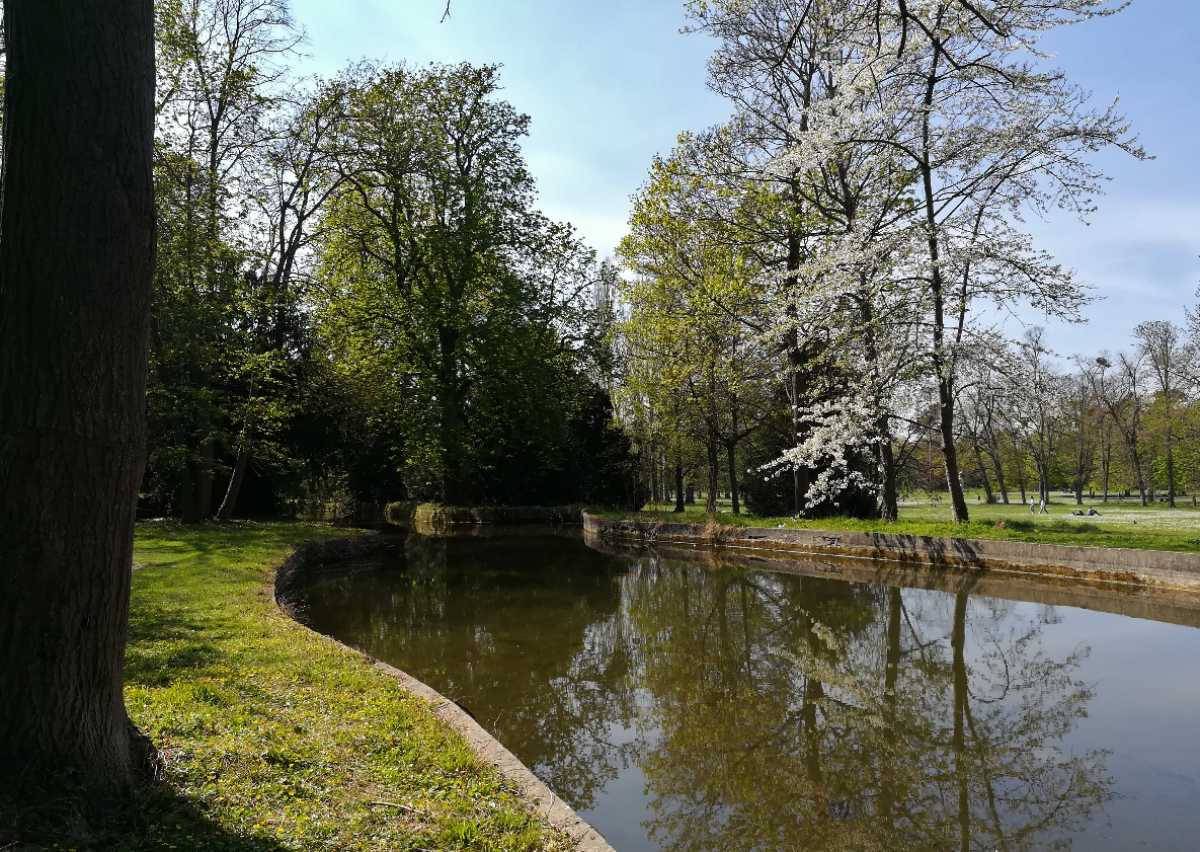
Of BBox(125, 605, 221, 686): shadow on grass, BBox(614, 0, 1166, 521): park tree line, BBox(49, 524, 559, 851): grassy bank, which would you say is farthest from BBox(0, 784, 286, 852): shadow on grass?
BBox(614, 0, 1166, 521): park tree line

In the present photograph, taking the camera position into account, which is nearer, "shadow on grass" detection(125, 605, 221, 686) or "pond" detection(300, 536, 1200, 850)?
"pond" detection(300, 536, 1200, 850)

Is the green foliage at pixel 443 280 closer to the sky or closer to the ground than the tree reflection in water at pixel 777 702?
closer to the sky

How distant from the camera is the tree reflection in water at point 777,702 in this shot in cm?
472

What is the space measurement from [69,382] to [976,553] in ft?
49.8

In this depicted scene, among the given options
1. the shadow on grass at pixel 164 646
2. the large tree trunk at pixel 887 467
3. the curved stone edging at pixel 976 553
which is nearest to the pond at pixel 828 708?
the curved stone edging at pixel 976 553

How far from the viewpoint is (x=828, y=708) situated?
6.76 metres

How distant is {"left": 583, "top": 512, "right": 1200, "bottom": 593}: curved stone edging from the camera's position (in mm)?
11781

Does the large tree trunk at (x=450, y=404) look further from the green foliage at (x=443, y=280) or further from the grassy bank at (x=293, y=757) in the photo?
the grassy bank at (x=293, y=757)

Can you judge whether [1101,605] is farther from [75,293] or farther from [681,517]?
[681,517]

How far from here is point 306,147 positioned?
2358 cm

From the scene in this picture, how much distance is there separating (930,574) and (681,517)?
1211 centimetres

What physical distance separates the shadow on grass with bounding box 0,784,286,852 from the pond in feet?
7.56

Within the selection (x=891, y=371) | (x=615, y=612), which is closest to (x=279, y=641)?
(x=615, y=612)

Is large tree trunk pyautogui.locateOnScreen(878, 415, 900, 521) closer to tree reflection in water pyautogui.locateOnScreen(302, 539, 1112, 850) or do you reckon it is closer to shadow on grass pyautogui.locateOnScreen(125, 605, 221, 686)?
tree reflection in water pyautogui.locateOnScreen(302, 539, 1112, 850)
